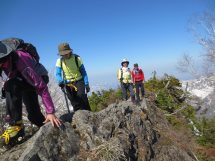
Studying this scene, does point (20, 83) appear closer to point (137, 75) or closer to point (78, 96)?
point (78, 96)

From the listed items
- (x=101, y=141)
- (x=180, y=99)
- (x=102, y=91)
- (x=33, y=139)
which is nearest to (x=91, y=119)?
(x=101, y=141)

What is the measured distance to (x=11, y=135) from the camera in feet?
14.0

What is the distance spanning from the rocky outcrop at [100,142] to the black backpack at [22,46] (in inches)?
51.3

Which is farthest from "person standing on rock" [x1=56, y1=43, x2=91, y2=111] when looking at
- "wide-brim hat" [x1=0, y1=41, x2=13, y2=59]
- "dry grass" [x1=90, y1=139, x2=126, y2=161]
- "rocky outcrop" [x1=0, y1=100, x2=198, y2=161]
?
"wide-brim hat" [x1=0, y1=41, x2=13, y2=59]

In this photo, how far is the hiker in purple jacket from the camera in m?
4.12

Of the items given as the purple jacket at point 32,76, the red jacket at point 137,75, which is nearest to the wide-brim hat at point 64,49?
the purple jacket at point 32,76

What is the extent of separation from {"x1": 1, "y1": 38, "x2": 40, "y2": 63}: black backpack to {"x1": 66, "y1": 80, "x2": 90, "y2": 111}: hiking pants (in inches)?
75.4

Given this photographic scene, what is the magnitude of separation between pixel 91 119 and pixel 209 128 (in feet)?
32.8

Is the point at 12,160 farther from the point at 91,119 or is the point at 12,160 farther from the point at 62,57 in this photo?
the point at 62,57

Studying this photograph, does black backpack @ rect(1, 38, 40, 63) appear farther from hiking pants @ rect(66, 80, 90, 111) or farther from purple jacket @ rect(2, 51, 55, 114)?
hiking pants @ rect(66, 80, 90, 111)

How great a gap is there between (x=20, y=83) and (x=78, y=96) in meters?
2.27

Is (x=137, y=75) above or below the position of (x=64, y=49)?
below

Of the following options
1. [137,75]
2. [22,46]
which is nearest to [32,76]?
[22,46]

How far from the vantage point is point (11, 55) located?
159 inches
